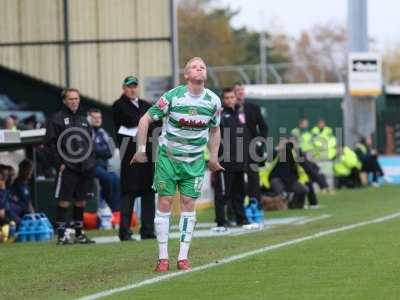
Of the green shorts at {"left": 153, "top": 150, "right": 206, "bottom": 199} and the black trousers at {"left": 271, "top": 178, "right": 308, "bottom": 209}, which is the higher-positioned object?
the green shorts at {"left": 153, "top": 150, "right": 206, "bottom": 199}

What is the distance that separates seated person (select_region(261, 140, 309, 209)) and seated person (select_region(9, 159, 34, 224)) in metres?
7.08

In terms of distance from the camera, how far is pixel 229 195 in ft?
60.8

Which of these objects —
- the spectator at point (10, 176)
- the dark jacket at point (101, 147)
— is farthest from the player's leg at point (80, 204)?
the dark jacket at point (101, 147)

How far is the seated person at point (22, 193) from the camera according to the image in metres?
18.3

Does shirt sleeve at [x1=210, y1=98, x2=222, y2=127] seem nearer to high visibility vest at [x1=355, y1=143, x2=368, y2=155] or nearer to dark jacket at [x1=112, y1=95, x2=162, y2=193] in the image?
dark jacket at [x1=112, y1=95, x2=162, y2=193]

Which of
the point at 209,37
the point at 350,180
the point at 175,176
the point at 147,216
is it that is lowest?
the point at 350,180

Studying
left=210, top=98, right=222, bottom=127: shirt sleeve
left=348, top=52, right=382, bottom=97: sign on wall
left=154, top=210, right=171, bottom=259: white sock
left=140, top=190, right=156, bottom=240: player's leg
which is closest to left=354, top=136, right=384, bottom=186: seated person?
left=348, top=52, right=382, bottom=97: sign on wall

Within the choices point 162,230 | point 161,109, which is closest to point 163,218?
point 162,230

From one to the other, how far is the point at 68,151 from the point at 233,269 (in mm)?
5099

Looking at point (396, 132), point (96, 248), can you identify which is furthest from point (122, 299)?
point (396, 132)

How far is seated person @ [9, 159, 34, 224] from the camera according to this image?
719 inches

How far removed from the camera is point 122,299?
9.60 m

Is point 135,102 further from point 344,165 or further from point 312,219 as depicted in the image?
point 344,165

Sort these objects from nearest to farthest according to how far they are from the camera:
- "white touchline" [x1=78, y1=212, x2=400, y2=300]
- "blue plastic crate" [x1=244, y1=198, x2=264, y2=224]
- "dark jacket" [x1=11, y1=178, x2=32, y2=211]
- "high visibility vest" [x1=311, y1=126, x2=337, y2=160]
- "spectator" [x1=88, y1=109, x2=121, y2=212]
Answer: "white touchline" [x1=78, y1=212, x2=400, y2=300] < "dark jacket" [x1=11, y1=178, x2=32, y2=211] < "blue plastic crate" [x1=244, y1=198, x2=264, y2=224] < "spectator" [x1=88, y1=109, x2=121, y2=212] < "high visibility vest" [x1=311, y1=126, x2=337, y2=160]
